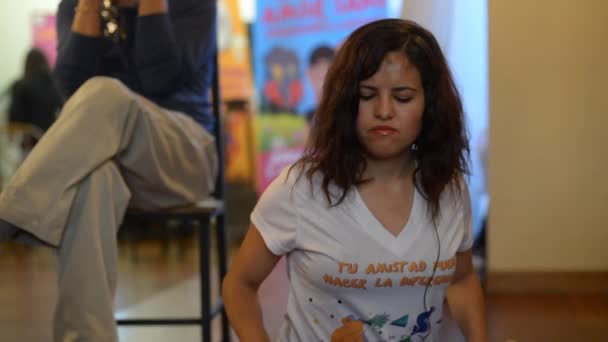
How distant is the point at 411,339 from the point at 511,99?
65.7 inches

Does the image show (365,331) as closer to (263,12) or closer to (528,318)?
(528,318)

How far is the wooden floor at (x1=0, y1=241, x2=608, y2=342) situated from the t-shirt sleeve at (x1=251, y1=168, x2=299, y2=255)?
2.80 feet

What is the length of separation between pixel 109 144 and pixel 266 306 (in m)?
0.84

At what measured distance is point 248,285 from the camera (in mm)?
947

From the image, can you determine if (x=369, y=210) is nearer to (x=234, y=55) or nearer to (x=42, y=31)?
(x=234, y=55)

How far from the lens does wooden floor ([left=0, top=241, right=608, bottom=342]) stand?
190 centimetres

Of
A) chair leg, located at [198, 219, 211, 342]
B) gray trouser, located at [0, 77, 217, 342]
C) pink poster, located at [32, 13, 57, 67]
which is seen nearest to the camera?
gray trouser, located at [0, 77, 217, 342]

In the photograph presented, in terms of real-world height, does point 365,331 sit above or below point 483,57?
below

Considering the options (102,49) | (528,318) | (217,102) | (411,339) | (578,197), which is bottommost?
(528,318)

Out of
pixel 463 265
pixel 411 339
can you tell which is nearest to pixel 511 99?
pixel 463 265

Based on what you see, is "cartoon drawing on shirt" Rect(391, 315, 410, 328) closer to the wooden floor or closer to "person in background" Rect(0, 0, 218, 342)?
"person in background" Rect(0, 0, 218, 342)

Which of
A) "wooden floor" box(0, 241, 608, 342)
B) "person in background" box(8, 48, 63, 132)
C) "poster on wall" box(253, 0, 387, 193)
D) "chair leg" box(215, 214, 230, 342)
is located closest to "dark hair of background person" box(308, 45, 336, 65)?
"poster on wall" box(253, 0, 387, 193)

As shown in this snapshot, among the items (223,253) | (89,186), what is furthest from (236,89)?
(89,186)

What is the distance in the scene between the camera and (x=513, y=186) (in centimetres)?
246
